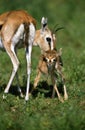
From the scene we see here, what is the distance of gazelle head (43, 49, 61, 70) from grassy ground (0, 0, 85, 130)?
0.53 metres

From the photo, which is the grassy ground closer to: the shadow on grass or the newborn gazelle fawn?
the shadow on grass

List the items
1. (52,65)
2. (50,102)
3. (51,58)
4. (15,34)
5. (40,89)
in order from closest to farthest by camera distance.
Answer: (15,34) → (50,102) → (51,58) → (52,65) → (40,89)

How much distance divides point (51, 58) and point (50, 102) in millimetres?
753

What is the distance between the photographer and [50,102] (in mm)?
9617

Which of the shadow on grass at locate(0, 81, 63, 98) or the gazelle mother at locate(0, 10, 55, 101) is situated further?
the shadow on grass at locate(0, 81, 63, 98)

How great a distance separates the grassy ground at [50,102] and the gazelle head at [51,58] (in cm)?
53

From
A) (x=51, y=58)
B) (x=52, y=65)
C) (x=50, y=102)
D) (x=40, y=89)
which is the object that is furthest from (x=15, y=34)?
(x=40, y=89)

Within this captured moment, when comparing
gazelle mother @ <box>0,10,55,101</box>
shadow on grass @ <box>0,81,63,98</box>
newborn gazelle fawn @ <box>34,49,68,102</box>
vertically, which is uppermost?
gazelle mother @ <box>0,10,55,101</box>

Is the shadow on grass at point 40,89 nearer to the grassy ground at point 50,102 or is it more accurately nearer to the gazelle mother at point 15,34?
the grassy ground at point 50,102

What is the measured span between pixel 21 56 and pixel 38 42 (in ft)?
7.24

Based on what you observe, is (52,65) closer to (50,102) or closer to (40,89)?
(50,102)

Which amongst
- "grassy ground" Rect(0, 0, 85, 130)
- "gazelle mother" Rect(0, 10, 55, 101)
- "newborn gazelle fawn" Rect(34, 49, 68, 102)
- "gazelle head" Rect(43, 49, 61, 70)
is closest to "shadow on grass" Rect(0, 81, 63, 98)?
"grassy ground" Rect(0, 0, 85, 130)

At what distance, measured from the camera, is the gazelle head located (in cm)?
973

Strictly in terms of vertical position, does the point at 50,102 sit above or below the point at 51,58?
below
